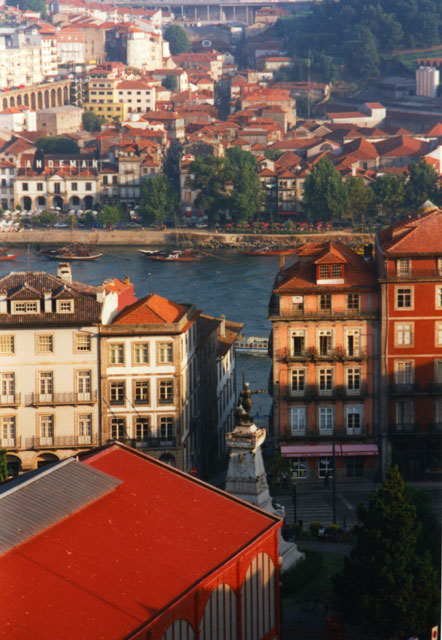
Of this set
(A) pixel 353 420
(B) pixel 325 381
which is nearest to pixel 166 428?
(B) pixel 325 381

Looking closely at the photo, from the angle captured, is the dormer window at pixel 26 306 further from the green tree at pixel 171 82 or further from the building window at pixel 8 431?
the green tree at pixel 171 82

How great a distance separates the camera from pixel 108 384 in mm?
17766

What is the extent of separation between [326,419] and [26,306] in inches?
136

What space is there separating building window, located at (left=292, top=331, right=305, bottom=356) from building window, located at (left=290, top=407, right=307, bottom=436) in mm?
594

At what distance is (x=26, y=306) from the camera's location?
1770cm

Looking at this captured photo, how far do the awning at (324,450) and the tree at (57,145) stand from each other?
3843cm

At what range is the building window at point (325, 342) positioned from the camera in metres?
18.6

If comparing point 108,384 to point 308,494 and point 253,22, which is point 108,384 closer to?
Answer: point 308,494

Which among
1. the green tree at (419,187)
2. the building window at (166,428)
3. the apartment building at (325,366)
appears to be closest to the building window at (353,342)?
the apartment building at (325,366)

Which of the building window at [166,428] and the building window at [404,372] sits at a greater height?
the building window at [404,372]

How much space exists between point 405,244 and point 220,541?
6608mm

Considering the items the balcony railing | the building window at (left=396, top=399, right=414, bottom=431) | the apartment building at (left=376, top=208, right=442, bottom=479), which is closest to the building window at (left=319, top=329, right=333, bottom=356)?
the apartment building at (left=376, top=208, right=442, bottom=479)

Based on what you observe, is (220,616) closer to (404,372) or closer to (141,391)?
(141,391)

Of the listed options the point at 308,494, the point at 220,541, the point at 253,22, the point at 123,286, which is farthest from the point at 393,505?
the point at 253,22
